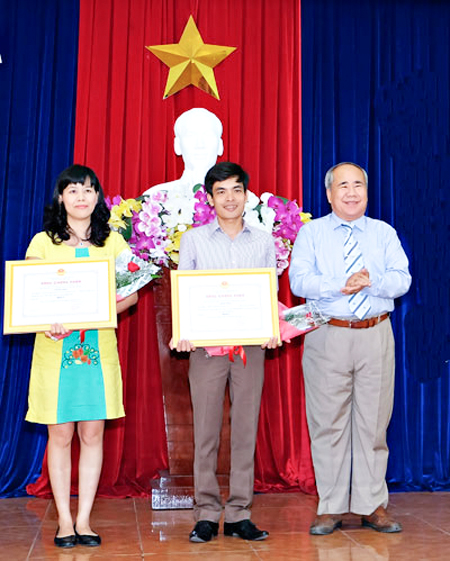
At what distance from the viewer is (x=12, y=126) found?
Result: 13.0 feet

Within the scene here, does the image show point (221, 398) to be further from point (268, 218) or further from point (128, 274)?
point (268, 218)

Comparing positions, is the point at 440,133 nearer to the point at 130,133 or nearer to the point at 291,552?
the point at 130,133

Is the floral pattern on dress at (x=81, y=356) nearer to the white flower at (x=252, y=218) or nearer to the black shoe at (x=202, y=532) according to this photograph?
the black shoe at (x=202, y=532)

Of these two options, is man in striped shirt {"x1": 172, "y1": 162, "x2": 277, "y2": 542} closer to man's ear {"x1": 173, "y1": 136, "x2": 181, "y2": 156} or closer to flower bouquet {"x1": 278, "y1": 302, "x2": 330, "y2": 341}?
flower bouquet {"x1": 278, "y1": 302, "x2": 330, "y2": 341}

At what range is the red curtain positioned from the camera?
398cm

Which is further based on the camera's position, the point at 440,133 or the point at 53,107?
the point at 440,133

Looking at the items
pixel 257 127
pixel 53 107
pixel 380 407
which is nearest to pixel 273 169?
pixel 257 127

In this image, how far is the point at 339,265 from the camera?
9.68 feet

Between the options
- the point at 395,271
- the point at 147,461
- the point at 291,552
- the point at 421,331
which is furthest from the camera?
the point at 421,331

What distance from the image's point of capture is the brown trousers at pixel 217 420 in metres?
2.81

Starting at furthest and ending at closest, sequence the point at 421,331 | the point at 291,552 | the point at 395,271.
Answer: the point at 421,331
the point at 395,271
the point at 291,552

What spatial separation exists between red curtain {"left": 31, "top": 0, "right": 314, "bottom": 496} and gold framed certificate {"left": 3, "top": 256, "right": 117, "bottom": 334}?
4.07 feet

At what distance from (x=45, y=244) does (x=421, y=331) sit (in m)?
2.37

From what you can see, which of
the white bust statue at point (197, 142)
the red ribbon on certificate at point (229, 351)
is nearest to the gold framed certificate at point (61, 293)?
the red ribbon on certificate at point (229, 351)
